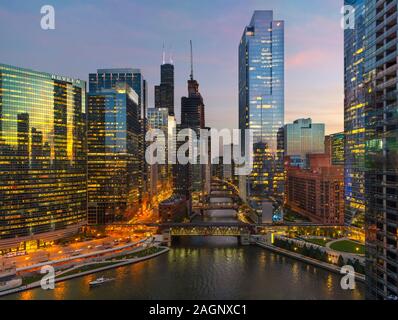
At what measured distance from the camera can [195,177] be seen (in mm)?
102688

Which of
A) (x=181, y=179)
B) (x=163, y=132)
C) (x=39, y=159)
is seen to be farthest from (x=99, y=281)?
(x=163, y=132)

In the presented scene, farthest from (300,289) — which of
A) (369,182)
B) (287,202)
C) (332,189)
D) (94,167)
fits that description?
(287,202)

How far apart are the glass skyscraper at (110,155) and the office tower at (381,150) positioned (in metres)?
46.0

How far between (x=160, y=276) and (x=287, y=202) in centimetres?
4994

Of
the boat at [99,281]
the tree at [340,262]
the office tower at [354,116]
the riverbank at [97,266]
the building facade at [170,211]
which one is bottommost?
the riverbank at [97,266]

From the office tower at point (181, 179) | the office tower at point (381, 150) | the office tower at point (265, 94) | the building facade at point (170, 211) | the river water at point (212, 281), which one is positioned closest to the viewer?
the office tower at point (381, 150)

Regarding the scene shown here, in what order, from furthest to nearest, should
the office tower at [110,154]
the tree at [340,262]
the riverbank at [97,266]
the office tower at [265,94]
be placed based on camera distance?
the office tower at [265,94] < the office tower at [110,154] < the tree at [340,262] < the riverbank at [97,266]

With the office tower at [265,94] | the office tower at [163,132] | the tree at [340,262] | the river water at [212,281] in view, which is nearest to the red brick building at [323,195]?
the office tower at [265,94]

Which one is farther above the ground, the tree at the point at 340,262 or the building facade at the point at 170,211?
the building facade at the point at 170,211

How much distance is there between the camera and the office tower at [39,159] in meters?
38.7

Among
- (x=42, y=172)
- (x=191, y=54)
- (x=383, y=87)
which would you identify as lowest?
(x=42, y=172)

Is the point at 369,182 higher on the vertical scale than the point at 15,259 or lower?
higher

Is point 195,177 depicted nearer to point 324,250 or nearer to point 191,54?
point 324,250

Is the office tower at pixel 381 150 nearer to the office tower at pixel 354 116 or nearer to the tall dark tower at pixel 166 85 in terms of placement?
the office tower at pixel 354 116
